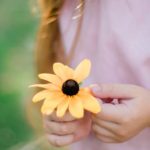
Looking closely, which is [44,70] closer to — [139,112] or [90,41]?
[90,41]

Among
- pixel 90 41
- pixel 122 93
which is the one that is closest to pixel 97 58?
pixel 90 41

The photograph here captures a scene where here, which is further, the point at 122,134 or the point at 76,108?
the point at 122,134

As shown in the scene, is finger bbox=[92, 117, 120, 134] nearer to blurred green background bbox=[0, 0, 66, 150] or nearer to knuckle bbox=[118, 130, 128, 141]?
knuckle bbox=[118, 130, 128, 141]

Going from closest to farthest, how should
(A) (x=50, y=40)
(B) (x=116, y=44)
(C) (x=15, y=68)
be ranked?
(B) (x=116, y=44) → (A) (x=50, y=40) → (C) (x=15, y=68)

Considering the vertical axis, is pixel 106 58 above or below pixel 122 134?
above

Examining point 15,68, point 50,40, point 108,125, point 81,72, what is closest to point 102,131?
point 108,125

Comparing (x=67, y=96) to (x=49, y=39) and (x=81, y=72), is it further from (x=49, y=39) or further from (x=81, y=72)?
(x=49, y=39)
